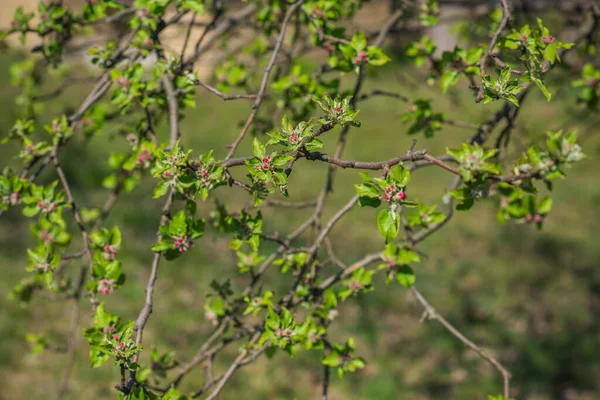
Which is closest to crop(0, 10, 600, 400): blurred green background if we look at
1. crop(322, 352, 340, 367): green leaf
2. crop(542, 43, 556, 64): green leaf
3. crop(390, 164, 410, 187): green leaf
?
crop(542, 43, 556, 64): green leaf

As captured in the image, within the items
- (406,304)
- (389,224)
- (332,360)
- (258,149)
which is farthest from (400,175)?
(406,304)

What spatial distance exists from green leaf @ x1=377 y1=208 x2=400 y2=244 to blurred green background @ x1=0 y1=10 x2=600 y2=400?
55.1 inches

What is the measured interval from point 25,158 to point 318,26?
1112 millimetres

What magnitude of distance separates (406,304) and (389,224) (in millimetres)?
3826

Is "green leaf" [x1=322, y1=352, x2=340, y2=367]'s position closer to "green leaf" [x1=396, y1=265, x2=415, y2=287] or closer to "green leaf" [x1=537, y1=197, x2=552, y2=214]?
"green leaf" [x1=396, y1=265, x2=415, y2=287]

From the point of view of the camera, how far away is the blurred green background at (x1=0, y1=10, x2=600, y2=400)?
153 inches

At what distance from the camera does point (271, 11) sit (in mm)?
2404

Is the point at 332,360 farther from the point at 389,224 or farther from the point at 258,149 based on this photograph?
the point at 258,149

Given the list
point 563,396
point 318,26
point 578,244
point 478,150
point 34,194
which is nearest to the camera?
point 478,150

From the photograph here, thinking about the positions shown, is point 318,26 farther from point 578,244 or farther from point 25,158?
point 578,244

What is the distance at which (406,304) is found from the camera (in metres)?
4.91

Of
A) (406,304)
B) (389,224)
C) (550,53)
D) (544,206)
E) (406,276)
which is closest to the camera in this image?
(389,224)

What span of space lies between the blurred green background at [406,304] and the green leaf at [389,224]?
1.40 m

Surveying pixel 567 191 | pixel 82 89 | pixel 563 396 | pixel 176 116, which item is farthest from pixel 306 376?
pixel 82 89
